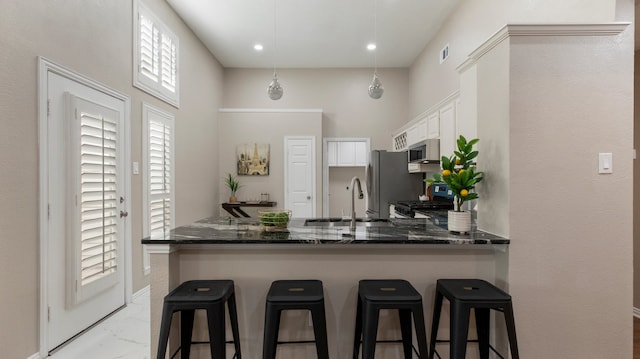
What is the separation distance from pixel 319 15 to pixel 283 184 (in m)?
2.85

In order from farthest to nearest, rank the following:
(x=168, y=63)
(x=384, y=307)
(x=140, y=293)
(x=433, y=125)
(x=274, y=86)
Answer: (x=168, y=63) < (x=433, y=125) < (x=140, y=293) < (x=274, y=86) < (x=384, y=307)

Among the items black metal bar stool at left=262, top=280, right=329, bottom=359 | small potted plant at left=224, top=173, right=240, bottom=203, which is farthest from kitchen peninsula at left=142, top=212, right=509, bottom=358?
small potted plant at left=224, top=173, right=240, bottom=203

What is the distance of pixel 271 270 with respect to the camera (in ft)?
6.46

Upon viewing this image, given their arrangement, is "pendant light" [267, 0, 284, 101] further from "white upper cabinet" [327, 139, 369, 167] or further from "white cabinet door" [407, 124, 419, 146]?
"white cabinet door" [407, 124, 419, 146]

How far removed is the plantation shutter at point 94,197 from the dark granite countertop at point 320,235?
40.3 inches

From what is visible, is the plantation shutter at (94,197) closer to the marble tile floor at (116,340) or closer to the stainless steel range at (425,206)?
the marble tile floor at (116,340)

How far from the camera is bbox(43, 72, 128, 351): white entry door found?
2293 millimetres

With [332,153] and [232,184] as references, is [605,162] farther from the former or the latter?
[232,184]

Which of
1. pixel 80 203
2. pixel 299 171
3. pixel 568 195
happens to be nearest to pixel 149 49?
pixel 80 203

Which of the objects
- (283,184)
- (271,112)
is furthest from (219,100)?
(283,184)

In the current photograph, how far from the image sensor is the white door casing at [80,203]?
7.34 feet

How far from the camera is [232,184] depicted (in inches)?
224

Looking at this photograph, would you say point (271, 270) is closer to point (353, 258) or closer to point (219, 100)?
point (353, 258)

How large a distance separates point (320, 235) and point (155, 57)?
313cm
